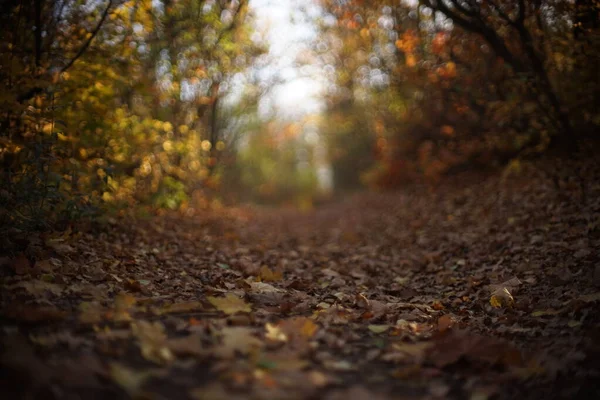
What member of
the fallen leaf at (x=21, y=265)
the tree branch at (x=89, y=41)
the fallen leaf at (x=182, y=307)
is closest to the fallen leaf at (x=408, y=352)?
the fallen leaf at (x=182, y=307)

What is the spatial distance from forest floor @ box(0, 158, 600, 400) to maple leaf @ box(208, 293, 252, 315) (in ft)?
0.05

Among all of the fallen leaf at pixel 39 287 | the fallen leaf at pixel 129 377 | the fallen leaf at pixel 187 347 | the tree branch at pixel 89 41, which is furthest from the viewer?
the tree branch at pixel 89 41

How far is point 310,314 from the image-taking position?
371cm

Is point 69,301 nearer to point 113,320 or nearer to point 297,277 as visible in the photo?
point 113,320

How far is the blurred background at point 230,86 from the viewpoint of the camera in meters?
4.87

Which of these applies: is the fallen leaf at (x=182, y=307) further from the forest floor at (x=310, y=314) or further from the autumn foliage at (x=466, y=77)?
the autumn foliage at (x=466, y=77)

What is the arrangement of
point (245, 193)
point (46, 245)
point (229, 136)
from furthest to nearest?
point (245, 193), point (229, 136), point (46, 245)

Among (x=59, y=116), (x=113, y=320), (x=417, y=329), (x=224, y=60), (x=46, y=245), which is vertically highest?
(x=224, y=60)

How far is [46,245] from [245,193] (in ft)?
57.9

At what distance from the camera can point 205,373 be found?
253cm

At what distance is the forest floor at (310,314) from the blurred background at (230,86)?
0.94 meters

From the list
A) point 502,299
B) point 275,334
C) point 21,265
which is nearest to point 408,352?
point 275,334

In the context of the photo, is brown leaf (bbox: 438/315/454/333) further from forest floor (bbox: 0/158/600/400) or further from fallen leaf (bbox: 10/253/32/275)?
fallen leaf (bbox: 10/253/32/275)

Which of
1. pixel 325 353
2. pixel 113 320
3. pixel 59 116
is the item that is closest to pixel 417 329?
pixel 325 353
